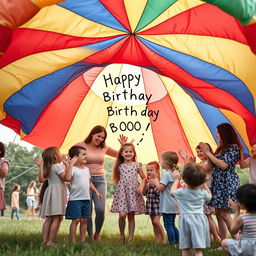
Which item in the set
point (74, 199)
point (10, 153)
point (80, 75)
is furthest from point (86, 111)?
point (10, 153)

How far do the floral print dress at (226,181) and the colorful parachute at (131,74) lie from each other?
583mm

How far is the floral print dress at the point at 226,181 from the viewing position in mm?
5551

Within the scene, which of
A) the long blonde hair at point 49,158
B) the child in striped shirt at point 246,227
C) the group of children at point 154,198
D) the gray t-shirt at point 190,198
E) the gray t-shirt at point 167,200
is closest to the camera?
the child in striped shirt at point 246,227

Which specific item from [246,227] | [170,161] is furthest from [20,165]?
[246,227]

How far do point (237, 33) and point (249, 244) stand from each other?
7.76ft

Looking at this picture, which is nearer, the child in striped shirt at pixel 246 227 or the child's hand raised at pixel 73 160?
the child in striped shirt at pixel 246 227

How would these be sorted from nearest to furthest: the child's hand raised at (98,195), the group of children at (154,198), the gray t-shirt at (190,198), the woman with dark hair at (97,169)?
1. the group of children at (154,198)
2. the gray t-shirt at (190,198)
3. the child's hand raised at (98,195)
4. the woman with dark hair at (97,169)

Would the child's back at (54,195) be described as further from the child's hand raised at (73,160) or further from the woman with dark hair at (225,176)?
the woman with dark hair at (225,176)

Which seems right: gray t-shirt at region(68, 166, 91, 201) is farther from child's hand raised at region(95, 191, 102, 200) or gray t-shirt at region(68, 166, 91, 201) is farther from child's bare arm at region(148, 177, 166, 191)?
child's bare arm at region(148, 177, 166, 191)

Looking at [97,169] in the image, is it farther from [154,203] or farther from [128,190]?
[154,203]

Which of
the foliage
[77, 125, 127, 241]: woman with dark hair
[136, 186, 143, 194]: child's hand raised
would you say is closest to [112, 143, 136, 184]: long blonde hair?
[77, 125, 127, 241]: woman with dark hair

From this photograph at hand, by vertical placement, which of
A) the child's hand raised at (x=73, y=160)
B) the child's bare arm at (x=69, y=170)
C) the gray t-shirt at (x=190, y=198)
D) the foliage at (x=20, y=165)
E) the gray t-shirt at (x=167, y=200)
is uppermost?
the foliage at (x=20, y=165)

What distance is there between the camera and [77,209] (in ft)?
18.5

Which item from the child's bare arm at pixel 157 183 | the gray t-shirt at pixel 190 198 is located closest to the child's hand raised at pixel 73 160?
the child's bare arm at pixel 157 183
